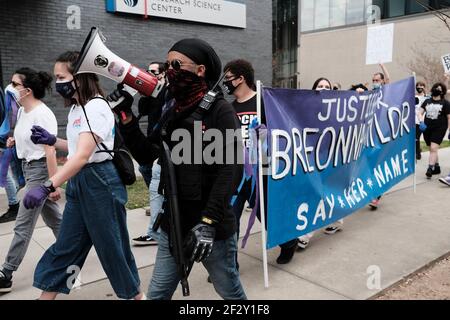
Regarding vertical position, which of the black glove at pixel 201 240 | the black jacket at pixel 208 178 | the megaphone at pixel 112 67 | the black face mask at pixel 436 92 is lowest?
the black glove at pixel 201 240

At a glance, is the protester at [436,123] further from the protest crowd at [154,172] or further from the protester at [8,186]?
the protester at [8,186]

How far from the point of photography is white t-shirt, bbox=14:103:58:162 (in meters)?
3.28

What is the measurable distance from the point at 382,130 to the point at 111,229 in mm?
3805

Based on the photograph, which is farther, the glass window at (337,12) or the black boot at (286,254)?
the glass window at (337,12)

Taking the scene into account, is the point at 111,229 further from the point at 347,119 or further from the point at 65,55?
the point at 347,119

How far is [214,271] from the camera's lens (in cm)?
221

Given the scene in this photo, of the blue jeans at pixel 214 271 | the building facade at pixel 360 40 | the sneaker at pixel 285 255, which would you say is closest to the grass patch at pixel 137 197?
the sneaker at pixel 285 255

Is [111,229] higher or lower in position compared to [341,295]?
higher

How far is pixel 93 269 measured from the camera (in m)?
3.72

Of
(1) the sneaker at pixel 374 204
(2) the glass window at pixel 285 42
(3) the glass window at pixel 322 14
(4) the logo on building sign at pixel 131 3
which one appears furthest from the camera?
(3) the glass window at pixel 322 14

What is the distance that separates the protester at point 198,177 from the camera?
2008mm

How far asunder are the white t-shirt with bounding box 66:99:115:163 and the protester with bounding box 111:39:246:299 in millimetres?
321

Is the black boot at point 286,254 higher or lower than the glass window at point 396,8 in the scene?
lower
